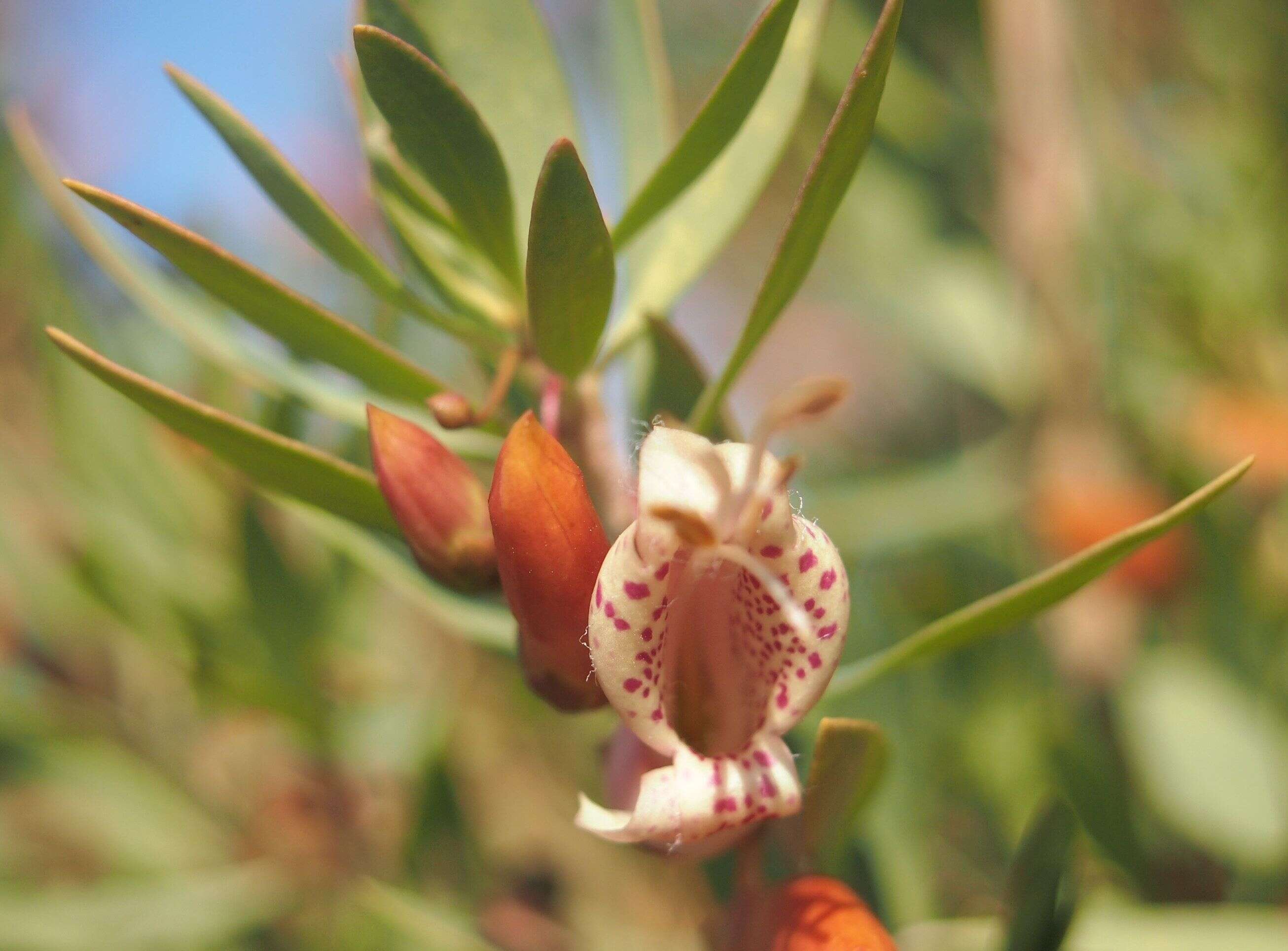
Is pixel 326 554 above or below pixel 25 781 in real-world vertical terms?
above

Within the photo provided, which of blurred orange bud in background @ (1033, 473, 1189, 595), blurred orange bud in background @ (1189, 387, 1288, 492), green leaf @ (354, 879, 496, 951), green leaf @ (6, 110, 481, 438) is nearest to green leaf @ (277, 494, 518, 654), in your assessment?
green leaf @ (6, 110, 481, 438)

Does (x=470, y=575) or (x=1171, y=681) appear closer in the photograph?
(x=470, y=575)

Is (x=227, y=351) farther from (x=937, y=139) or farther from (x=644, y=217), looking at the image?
(x=937, y=139)

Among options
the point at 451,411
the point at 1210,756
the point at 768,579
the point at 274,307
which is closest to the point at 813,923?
the point at 768,579

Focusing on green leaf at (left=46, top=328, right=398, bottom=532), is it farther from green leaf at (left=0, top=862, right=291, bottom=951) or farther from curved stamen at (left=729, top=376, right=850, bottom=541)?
green leaf at (left=0, top=862, right=291, bottom=951)

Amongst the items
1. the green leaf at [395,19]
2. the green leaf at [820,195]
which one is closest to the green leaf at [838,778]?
the green leaf at [820,195]

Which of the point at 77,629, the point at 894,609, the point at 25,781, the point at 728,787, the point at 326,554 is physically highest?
the point at 728,787

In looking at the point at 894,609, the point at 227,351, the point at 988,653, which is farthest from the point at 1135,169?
the point at 227,351

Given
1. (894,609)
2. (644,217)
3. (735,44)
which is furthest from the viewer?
(735,44)

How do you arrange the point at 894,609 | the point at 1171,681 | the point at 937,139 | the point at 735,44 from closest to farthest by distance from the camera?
the point at 894,609 → the point at 1171,681 → the point at 937,139 → the point at 735,44
